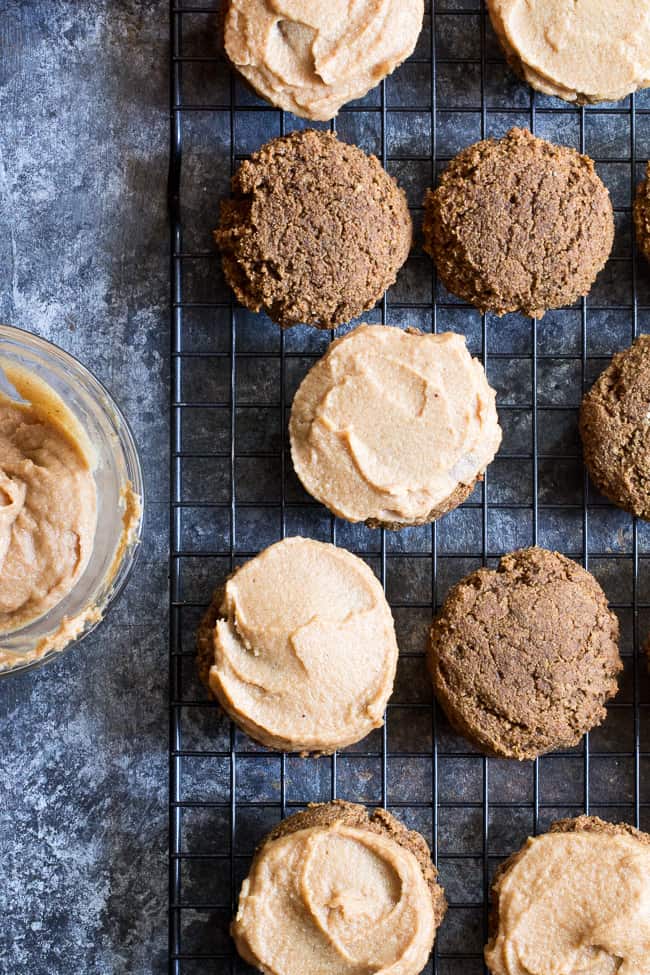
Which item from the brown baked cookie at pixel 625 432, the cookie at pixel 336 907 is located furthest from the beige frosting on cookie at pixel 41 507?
the brown baked cookie at pixel 625 432

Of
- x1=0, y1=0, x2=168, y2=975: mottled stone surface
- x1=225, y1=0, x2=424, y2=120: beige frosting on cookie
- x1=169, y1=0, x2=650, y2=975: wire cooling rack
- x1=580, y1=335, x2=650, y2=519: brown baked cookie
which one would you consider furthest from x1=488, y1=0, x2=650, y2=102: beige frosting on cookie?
x1=0, y1=0, x2=168, y2=975: mottled stone surface

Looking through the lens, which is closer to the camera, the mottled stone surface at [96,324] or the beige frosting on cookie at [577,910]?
the beige frosting on cookie at [577,910]

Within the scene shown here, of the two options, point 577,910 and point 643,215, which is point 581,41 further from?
point 577,910

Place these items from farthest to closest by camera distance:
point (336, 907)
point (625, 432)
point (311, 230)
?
point (625, 432), point (311, 230), point (336, 907)

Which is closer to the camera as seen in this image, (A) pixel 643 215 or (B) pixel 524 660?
(B) pixel 524 660

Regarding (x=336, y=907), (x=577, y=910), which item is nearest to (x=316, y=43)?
Result: (x=336, y=907)

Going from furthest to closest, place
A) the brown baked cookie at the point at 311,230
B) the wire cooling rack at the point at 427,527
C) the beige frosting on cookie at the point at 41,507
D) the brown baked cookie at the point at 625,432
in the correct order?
the wire cooling rack at the point at 427,527 → the brown baked cookie at the point at 625,432 → the brown baked cookie at the point at 311,230 → the beige frosting on cookie at the point at 41,507

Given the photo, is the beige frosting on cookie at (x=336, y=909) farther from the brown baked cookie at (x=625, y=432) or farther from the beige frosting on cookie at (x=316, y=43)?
the beige frosting on cookie at (x=316, y=43)
